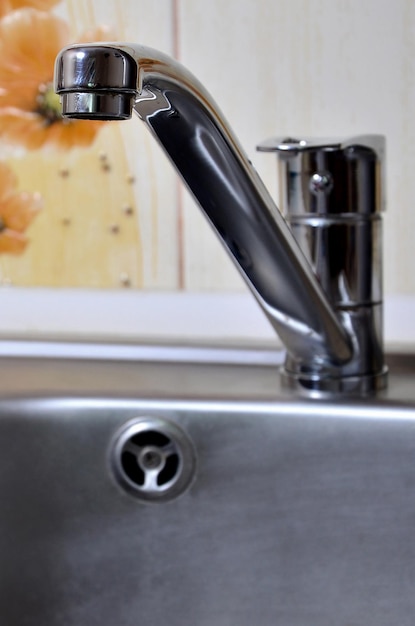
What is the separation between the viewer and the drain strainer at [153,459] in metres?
0.47

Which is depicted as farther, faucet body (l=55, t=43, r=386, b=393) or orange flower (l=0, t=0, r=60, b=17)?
orange flower (l=0, t=0, r=60, b=17)

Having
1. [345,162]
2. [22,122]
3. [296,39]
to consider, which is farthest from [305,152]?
[22,122]

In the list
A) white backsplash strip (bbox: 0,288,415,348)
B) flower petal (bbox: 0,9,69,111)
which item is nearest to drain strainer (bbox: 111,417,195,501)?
white backsplash strip (bbox: 0,288,415,348)

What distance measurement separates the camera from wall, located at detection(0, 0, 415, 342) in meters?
0.54

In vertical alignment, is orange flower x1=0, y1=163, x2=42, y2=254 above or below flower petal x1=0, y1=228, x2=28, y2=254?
above

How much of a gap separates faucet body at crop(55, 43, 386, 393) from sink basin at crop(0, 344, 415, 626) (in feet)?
0.09

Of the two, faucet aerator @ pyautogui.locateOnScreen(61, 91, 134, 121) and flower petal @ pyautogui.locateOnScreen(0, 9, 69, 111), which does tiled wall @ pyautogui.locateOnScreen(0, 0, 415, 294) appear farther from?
faucet aerator @ pyautogui.locateOnScreen(61, 91, 134, 121)

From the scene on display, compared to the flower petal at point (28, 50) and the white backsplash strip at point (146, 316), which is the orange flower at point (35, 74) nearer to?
the flower petal at point (28, 50)

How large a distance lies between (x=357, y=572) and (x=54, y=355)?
257mm

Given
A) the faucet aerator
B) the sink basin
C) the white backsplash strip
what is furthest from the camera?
the white backsplash strip

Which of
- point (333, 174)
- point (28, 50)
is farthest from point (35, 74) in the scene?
point (333, 174)

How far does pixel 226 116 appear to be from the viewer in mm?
568

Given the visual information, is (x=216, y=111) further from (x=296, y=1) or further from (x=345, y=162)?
(x=296, y=1)

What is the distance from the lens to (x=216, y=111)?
38cm
